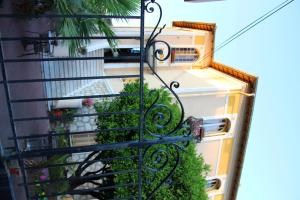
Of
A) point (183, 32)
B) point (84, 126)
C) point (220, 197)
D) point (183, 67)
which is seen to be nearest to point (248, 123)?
point (220, 197)

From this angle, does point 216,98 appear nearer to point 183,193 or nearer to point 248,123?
point 248,123

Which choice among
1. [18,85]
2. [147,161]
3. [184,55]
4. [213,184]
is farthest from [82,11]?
[213,184]

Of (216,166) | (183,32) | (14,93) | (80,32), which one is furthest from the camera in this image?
(183,32)

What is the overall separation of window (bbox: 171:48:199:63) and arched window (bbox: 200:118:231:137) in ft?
13.3

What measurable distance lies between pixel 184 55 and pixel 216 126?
14.3 ft

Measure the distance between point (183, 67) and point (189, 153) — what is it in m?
7.64

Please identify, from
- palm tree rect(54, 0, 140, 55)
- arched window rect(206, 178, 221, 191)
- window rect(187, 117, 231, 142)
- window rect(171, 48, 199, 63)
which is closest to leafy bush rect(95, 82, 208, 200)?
palm tree rect(54, 0, 140, 55)

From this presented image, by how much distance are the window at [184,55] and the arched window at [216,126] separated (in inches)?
159

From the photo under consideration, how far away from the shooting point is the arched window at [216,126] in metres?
10.7

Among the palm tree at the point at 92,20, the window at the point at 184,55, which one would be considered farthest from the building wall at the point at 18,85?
the window at the point at 184,55

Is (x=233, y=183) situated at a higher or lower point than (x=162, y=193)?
lower

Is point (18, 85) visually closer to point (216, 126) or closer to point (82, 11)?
point (82, 11)

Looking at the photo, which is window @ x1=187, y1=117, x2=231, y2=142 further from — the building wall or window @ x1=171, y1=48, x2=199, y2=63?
the building wall

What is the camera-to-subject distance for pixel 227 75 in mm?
12055
